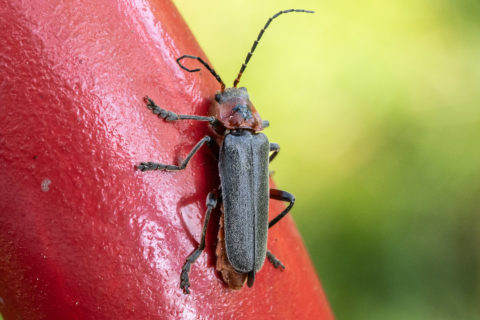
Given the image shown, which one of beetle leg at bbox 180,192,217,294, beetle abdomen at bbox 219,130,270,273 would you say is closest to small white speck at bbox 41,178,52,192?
beetle leg at bbox 180,192,217,294

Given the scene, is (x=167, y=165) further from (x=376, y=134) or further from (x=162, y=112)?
(x=376, y=134)

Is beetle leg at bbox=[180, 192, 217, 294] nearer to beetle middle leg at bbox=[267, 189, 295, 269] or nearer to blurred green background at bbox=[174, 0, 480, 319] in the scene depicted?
beetle middle leg at bbox=[267, 189, 295, 269]

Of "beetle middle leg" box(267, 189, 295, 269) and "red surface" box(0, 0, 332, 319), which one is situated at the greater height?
"red surface" box(0, 0, 332, 319)

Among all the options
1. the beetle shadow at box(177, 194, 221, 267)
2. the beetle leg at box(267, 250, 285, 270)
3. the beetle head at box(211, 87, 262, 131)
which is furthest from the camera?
the beetle head at box(211, 87, 262, 131)

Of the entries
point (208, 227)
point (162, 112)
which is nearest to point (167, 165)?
point (162, 112)

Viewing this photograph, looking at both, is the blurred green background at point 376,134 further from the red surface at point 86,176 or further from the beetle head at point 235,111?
the red surface at point 86,176

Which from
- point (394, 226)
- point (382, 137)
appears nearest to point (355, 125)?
point (382, 137)

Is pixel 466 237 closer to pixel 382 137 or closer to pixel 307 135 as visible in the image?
pixel 382 137
